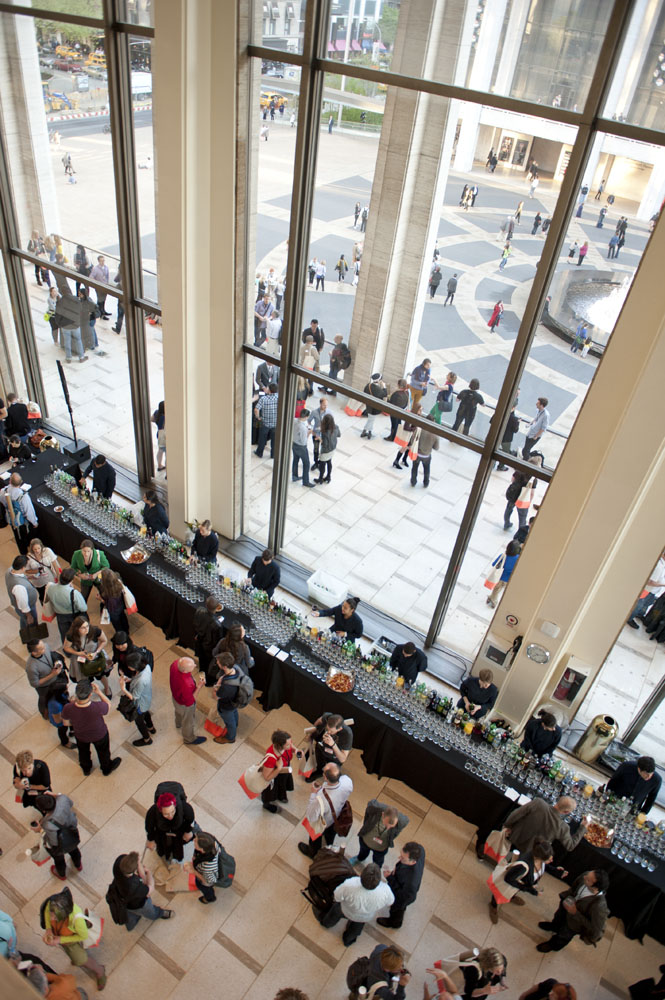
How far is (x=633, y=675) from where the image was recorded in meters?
7.73

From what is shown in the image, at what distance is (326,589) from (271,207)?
4228mm

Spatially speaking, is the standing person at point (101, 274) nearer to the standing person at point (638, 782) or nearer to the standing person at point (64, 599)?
the standing person at point (64, 599)

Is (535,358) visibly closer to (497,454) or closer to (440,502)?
(497,454)

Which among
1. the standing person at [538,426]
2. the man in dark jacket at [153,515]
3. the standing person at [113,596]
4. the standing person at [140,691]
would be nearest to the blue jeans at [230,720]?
the standing person at [140,691]

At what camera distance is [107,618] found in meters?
7.22

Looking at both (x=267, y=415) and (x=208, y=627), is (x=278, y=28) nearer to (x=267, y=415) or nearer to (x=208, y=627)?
(x=267, y=415)

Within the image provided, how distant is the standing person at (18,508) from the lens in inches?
311

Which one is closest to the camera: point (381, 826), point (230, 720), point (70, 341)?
point (381, 826)

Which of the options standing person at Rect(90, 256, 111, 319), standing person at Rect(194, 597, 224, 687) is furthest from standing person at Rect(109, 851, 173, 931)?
standing person at Rect(90, 256, 111, 319)

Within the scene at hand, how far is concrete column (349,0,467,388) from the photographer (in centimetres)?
555

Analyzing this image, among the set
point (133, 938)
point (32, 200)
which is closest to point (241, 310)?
point (32, 200)

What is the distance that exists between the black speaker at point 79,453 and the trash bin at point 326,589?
3.78 metres

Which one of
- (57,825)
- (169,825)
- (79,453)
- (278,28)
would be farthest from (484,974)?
(79,453)

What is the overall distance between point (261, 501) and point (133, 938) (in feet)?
16.5
